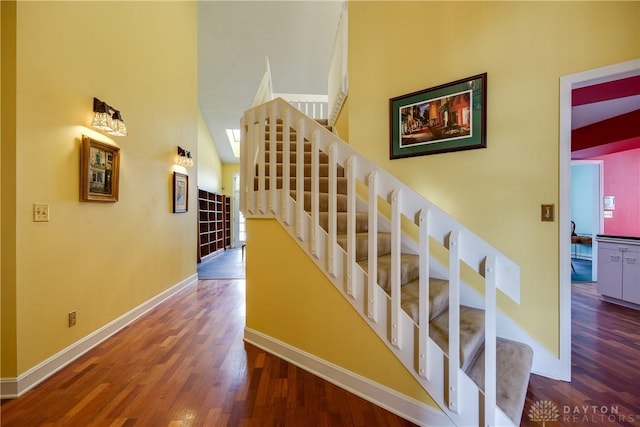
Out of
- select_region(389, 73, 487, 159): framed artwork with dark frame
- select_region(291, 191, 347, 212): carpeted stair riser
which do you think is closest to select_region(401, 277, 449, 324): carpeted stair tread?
select_region(291, 191, 347, 212): carpeted stair riser

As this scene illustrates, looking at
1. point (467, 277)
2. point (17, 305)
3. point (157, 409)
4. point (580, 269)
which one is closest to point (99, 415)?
→ point (157, 409)

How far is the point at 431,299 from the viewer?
165cm

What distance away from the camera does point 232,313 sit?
302 centimetres

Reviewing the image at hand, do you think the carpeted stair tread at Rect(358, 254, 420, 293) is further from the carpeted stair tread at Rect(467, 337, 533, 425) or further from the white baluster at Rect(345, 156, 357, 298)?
the carpeted stair tread at Rect(467, 337, 533, 425)

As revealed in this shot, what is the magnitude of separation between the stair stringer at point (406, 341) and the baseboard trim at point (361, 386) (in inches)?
4.0

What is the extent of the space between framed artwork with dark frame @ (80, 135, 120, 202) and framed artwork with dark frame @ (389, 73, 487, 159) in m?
2.58

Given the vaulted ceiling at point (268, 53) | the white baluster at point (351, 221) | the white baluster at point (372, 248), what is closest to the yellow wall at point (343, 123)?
the white baluster at point (351, 221)

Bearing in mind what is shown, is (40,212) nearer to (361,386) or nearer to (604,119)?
(361,386)

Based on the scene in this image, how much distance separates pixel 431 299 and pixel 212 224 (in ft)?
22.5

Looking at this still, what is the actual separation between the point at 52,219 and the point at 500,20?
3.58 metres

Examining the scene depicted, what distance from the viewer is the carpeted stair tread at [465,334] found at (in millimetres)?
1404

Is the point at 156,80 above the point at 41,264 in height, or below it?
above

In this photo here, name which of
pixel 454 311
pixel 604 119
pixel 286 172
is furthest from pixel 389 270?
pixel 604 119

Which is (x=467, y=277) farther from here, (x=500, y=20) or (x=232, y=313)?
(x=232, y=313)
